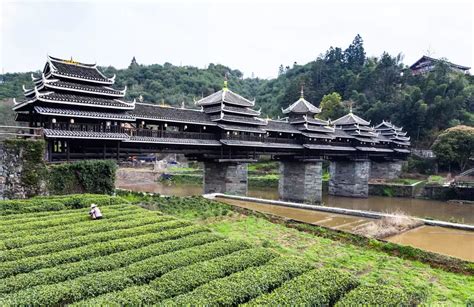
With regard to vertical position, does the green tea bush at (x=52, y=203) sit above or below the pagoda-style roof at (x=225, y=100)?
below

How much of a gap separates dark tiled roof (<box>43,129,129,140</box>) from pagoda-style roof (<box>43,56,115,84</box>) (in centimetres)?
313

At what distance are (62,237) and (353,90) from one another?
69.2m

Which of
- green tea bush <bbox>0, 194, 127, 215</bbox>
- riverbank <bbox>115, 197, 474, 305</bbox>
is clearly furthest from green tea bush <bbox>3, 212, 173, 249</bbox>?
riverbank <bbox>115, 197, 474, 305</bbox>

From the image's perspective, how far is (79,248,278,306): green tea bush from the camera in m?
6.17

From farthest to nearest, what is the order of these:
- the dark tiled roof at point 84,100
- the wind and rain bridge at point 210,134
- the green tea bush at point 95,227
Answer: the wind and rain bridge at point 210,134, the dark tiled roof at point 84,100, the green tea bush at point 95,227

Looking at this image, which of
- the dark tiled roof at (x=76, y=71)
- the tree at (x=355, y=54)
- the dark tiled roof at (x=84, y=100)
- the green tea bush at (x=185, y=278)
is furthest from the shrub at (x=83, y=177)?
the tree at (x=355, y=54)

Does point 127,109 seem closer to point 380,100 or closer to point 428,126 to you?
point 428,126

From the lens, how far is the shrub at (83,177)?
17375 millimetres

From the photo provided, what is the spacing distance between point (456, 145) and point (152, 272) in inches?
1719

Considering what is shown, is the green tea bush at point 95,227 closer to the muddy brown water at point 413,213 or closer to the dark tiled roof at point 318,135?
the muddy brown water at point 413,213

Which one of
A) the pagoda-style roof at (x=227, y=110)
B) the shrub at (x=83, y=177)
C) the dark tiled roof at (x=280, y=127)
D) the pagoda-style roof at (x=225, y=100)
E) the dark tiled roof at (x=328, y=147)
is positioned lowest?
the shrub at (x=83, y=177)

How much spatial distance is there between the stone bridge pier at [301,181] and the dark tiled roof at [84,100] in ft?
63.8

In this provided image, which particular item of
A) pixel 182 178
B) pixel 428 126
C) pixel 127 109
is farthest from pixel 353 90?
pixel 127 109

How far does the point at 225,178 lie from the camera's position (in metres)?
27.9
